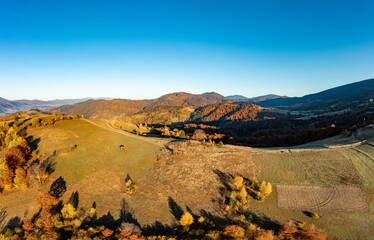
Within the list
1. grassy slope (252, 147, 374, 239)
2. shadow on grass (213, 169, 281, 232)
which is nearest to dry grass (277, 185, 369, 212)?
grassy slope (252, 147, 374, 239)

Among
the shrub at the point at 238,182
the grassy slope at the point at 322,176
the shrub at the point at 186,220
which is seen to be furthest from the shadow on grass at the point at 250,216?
the shrub at the point at 186,220

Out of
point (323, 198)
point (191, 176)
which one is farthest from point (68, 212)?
point (323, 198)

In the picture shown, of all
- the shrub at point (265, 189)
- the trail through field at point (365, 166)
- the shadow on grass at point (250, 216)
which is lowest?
the shadow on grass at point (250, 216)

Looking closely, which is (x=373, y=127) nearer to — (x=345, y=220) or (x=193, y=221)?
(x=345, y=220)

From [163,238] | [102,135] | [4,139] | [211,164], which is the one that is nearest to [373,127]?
[211,164]

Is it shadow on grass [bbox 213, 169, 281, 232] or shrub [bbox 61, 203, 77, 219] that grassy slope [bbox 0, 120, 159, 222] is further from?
shadow on grass [bbox 213, 169, 281, 232]

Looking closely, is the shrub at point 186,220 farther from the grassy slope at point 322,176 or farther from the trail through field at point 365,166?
the trail through field at point 365,166

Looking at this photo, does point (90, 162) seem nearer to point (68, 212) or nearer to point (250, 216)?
point (68, 212)

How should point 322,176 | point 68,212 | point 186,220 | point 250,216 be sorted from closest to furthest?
point 186,220
point 250,216
point 68,212
point 322,176

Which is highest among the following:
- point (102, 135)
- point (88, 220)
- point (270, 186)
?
point (102, 135)
